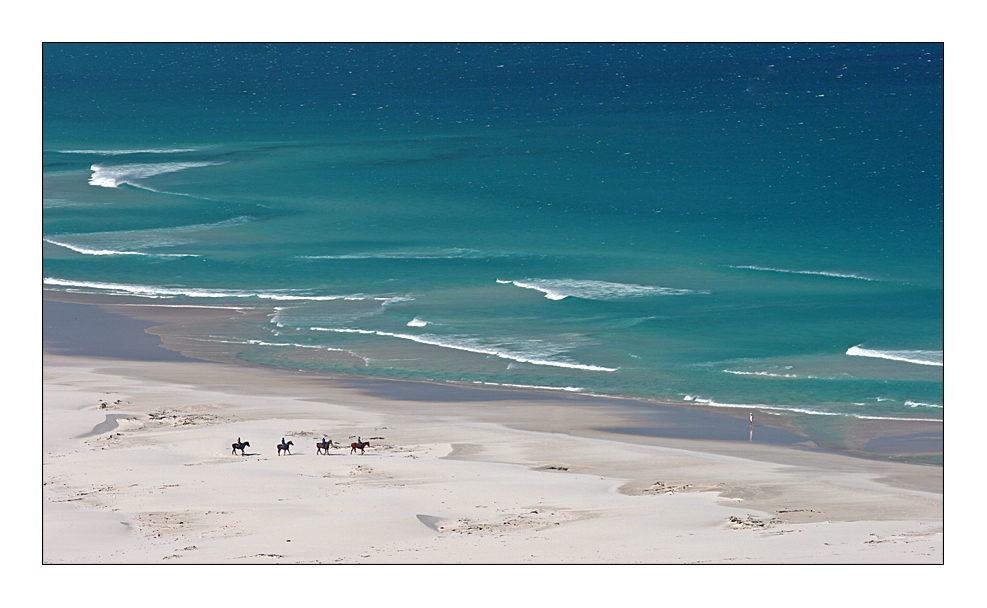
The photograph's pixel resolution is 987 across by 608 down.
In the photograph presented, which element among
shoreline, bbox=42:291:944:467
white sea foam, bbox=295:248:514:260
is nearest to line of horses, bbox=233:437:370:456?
shoreline, bbox=42:291:944:467

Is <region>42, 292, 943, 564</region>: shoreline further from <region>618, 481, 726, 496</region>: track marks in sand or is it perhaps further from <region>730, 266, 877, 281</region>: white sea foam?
<region>730, 266, 877, 281</region>: white sea foam

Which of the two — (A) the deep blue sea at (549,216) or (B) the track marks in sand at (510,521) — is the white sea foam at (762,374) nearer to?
(A) the deep blue sea at (549,216)

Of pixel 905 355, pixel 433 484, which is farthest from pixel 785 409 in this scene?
pixel 433 484

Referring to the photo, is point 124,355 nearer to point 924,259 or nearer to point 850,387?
point 850,387

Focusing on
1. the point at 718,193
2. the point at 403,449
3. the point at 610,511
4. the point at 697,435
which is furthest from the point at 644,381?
the point at 718,193
